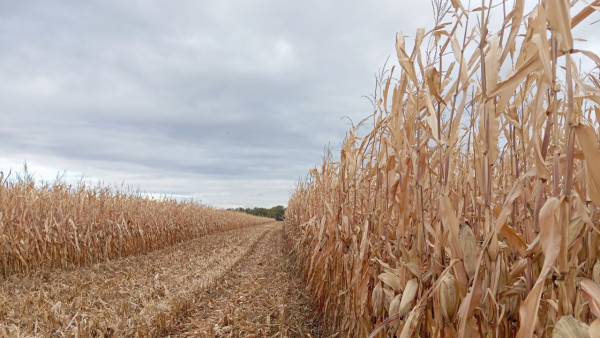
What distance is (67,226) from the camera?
895 centimetres

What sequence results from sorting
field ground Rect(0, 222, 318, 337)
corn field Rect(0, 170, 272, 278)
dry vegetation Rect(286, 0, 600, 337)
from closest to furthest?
dry vegetation Rect(286, 0, 600, 337) < field ground Rect(0, 222, 318, 337) < corn field Rect(0, 170, 272, 278)

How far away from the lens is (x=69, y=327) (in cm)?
415

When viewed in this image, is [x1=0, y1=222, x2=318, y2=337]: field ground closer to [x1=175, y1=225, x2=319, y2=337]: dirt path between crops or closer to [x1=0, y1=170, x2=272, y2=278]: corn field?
[x1=175, y1=225, x2=319, y2=337]: dirt path between crops

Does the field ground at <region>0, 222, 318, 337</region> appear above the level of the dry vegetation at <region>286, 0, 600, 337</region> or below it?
below

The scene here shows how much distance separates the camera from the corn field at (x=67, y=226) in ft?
25.0

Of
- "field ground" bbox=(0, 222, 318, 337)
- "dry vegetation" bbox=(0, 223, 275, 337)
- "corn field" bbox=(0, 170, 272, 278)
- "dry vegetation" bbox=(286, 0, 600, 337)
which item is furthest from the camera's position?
"corn field" bbox=(0, 170, 272, 278)

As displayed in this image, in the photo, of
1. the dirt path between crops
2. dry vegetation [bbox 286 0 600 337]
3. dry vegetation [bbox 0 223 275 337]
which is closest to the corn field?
dry vegetation [bbox 0 223 275 337]

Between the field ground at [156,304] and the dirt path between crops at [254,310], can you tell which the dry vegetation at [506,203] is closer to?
the dirt path between crops at [254,310]

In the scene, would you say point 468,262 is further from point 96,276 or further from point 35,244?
point 35,244

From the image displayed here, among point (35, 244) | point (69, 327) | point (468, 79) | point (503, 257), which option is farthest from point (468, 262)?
point (35, 244)

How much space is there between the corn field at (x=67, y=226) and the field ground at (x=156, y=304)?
0.70 meters

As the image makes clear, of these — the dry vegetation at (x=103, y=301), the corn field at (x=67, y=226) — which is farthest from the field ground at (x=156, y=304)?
the corn field at (x=67, y=226)

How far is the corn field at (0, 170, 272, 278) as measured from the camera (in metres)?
7.61

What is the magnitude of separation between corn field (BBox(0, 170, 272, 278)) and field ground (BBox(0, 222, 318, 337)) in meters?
0.70
